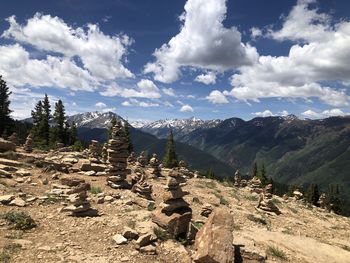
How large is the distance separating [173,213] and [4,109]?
262 ft

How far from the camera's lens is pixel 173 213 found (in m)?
19.5

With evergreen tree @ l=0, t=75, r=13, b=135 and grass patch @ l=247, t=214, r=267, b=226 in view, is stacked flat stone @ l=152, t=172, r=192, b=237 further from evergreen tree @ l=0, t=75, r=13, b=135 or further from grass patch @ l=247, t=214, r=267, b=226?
evergreen tree @ l=0, t=75, r=13, b=135

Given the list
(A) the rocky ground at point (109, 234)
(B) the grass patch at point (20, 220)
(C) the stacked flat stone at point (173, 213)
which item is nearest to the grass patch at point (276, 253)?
(A) the rocky ground at point (109, 234)

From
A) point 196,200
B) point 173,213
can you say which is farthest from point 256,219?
point 173,213

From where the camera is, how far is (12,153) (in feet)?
124

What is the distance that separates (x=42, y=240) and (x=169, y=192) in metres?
7.65

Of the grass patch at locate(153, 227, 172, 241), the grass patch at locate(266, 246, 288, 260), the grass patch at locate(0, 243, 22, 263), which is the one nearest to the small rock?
the grass patch at locate(153, 227, 172, 241)

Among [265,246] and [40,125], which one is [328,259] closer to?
[265,246]

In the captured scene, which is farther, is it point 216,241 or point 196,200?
point 196,200

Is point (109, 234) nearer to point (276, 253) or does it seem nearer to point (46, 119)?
point (276, 253)

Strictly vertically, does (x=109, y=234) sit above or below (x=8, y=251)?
above

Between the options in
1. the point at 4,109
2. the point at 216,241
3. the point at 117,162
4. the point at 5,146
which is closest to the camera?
the point at 216,241

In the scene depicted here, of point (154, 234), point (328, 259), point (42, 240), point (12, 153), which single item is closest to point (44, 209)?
point (42, 240)

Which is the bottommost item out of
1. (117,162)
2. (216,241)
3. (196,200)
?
(196,200)
